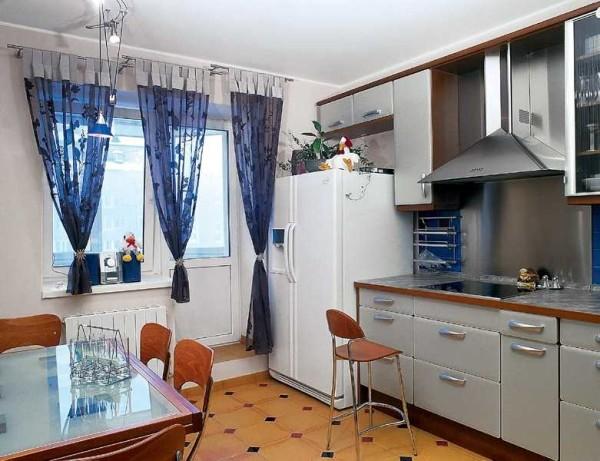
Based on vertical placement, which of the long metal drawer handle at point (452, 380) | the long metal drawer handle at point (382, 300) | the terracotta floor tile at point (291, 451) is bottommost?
the terracotta floor tile at point (291, 451)

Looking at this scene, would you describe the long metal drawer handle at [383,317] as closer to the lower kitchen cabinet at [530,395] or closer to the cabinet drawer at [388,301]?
the cabinet drawer at [388,301]

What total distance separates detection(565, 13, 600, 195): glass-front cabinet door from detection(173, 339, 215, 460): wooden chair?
6.99 ft

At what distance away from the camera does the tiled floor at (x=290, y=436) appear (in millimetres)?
2768

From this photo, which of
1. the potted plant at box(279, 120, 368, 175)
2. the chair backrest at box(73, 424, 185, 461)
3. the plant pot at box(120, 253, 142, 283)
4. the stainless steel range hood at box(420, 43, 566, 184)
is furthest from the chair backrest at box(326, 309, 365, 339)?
the plant pot at box(120, 253, 142, 283)

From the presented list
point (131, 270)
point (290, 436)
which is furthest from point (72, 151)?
point (290, 436)

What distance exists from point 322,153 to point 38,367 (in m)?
2.49

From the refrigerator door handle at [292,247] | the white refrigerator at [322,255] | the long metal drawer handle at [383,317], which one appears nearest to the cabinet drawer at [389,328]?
the long metal drawer handle at [383,317]

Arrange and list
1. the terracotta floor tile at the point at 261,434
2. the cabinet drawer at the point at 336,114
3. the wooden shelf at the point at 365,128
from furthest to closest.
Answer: the cabinet drawer at the point at 336,114 < the wooden shelf at the point at 365,128 < the terracotta floor tile at the point at 261,434

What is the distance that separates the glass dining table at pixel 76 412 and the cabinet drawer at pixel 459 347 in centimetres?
174

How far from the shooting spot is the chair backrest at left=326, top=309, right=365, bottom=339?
262cm

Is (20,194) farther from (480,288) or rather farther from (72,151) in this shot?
(480,288)

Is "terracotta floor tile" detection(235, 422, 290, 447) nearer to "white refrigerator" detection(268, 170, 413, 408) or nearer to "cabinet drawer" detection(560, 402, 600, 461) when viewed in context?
"white refrigerator" detection(268, 170, 413, 408)

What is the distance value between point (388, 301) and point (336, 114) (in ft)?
5.88

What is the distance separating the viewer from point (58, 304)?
3.24m
